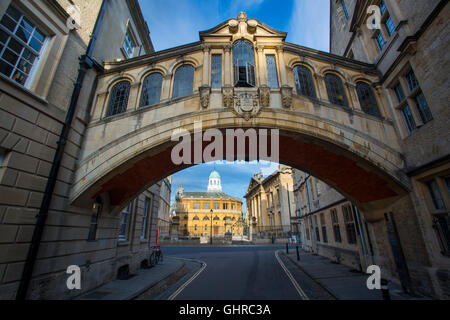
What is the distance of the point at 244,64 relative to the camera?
8.60 meters

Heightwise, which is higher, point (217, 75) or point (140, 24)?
point (140, 24)

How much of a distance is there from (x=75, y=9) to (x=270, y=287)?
13.4 metres

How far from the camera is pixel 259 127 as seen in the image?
7.49 metres

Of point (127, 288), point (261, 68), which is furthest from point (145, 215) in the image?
point (261, 68)

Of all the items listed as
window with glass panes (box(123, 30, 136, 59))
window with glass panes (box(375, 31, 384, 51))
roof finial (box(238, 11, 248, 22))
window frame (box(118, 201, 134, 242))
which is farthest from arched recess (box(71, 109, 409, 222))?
window with glass panes (box(123, 30, 136, 59))

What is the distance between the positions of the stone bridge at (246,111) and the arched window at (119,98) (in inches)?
1.9

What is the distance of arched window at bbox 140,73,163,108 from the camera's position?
8500 millimetres

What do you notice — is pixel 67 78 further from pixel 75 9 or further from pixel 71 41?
pixel 75 9

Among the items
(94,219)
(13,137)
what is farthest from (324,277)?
(13,137)

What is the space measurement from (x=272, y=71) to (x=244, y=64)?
1.26m

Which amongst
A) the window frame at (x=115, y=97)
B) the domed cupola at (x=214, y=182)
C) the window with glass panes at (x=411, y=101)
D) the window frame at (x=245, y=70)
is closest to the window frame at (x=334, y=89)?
the window with glass panes at (x=411, y=101)

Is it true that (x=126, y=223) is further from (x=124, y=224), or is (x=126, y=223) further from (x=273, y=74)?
(x=273, y=74)

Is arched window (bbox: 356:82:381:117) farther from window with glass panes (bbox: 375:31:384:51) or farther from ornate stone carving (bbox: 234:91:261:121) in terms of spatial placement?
ornate stone carving (bbox: 234:91:261:121)

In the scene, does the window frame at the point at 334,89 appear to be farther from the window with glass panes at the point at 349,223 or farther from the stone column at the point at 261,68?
the window with glass panes at the point at 349,223
